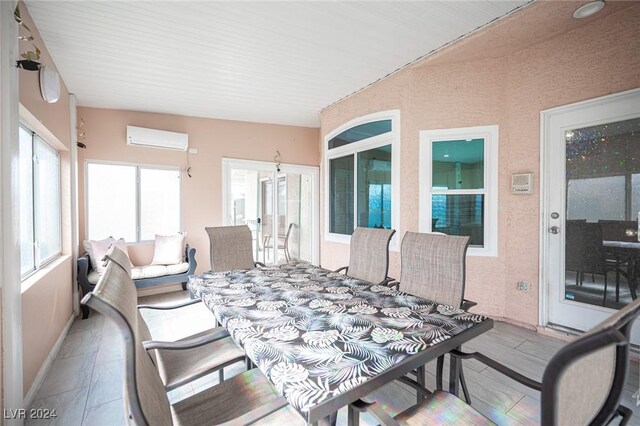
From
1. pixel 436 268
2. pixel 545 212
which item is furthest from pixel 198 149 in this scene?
pixel 545 212

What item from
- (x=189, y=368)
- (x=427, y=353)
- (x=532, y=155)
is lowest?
(x=189, y=368)

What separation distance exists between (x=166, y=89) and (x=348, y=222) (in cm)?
316

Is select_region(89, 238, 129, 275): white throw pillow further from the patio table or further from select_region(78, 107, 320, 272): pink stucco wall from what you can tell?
the patio table

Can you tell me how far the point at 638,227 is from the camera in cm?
225

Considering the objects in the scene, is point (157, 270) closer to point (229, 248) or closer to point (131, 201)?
point (131, 201)

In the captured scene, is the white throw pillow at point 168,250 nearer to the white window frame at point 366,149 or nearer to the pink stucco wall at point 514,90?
the white window frame at point 366,149

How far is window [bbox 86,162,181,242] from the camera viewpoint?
406cm

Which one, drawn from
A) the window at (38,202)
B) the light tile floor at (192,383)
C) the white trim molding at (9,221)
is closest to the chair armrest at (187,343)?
the light tile floor at (192,383)

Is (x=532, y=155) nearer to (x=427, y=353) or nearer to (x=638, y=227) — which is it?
(x=638, y=227)

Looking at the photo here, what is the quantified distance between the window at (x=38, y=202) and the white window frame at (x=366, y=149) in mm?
3481

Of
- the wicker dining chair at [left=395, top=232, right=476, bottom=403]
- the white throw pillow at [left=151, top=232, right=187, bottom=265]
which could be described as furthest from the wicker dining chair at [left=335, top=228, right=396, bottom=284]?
the white throw pillow at [left=151, top=232, right=187, bottom=265]

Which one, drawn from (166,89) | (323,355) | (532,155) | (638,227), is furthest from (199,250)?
(638,227)

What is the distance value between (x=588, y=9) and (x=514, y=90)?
0.79 metres

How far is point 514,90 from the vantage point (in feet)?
9.62
